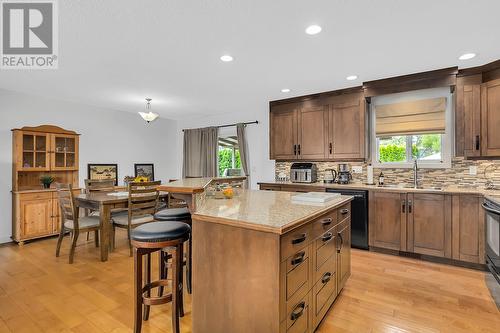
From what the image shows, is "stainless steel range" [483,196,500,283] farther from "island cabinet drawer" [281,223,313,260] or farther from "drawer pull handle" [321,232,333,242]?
"island cabinet drawer" [281,223,313,260]

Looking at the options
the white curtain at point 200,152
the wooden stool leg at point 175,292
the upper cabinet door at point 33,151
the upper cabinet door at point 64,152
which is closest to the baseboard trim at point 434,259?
the wooden stool leg at point 175,292

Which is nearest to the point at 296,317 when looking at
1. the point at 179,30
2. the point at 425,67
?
the point at 179,30

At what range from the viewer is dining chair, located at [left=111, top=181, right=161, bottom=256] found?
3.43 metres

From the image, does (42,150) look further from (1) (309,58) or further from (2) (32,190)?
(1) (309,58)

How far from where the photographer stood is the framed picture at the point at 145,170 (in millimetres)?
5947

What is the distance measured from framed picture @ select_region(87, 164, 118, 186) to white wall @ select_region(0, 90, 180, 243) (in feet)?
0.28

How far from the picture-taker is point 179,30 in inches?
90.7

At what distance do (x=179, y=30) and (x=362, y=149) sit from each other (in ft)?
9.71

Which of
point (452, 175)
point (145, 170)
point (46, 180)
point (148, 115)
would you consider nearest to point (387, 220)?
point (452, 175)

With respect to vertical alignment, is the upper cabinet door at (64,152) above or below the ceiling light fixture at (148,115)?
below

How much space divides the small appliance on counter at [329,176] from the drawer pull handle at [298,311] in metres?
2.90

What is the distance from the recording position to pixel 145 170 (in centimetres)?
613

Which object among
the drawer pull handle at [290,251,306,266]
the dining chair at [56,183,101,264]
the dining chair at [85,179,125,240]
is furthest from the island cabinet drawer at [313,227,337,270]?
the dining chair at [85,179,125,240]

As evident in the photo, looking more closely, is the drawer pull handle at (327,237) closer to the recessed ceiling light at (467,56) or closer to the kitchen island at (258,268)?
the kitchen island at (258,268)
